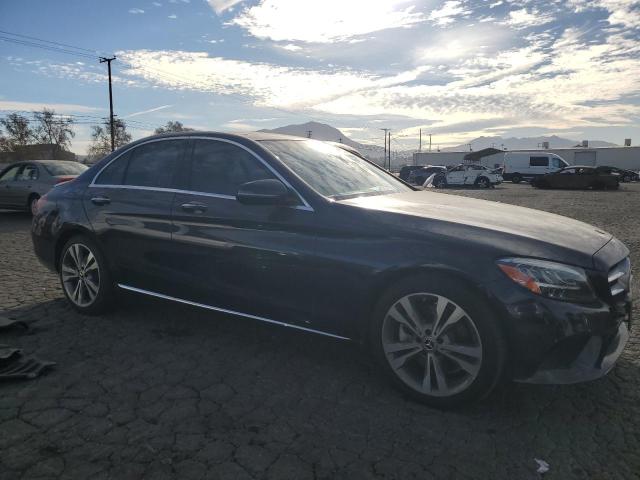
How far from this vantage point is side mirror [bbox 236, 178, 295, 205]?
10.4ft

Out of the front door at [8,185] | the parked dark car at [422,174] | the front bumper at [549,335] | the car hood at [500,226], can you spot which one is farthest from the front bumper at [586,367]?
the parked dark car at [422,174]

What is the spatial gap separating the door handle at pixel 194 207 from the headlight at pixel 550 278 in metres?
2.10

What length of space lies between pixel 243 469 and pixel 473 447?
1135mm

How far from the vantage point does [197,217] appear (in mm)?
3645

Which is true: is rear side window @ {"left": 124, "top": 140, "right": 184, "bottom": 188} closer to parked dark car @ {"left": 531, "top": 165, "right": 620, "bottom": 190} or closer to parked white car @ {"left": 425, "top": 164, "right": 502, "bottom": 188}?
parked dark car @ {"left": 531, "top": 165, "right": 620, "bottom": 190}

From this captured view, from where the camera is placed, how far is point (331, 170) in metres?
3.71

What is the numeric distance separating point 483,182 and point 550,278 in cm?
3142

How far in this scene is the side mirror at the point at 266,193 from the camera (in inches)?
125

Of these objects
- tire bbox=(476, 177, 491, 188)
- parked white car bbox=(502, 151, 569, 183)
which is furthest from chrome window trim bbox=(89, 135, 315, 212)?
parked white car bbox=(502, 151, 569, 183)

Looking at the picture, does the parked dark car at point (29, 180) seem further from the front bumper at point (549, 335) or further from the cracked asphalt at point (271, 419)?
the front bumper at point (549, 335)

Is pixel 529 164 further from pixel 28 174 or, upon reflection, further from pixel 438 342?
pixel 438 342

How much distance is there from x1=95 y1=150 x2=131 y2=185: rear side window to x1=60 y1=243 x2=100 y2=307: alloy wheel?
2.01 ft

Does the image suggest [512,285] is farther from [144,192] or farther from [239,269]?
[144,192]

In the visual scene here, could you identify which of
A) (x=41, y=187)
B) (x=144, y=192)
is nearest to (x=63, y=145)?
(x=41, y=187)
